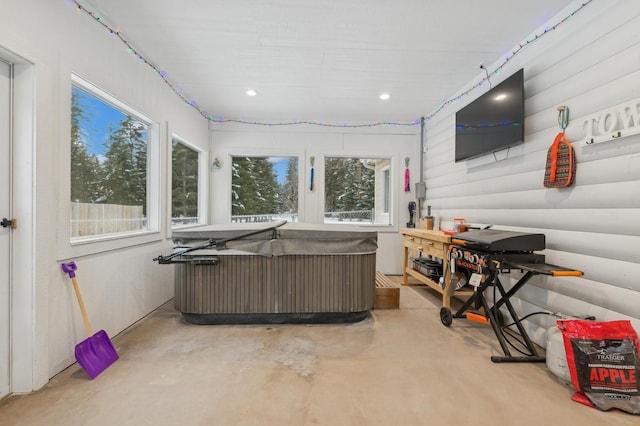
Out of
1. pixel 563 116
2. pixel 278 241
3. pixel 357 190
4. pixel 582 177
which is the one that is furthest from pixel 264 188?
pixel 582 177

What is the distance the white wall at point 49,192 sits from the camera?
177 cm

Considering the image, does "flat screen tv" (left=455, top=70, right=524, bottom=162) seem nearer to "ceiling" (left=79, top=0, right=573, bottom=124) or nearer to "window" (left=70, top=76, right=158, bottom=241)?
"ceiling" (left=79, top=0, right=573, bottom=124)

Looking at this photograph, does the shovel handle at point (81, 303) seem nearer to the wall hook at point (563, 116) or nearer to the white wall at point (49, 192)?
the white wall at point (49, 192)

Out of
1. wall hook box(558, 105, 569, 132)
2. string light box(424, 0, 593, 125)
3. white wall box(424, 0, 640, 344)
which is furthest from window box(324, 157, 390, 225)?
wall hook box(558, 105, 569, 132)

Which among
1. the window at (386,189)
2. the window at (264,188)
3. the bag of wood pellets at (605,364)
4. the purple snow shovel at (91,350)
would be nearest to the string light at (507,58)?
the window at (386,189)

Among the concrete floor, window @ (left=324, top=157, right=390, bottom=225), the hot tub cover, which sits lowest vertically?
the concrete floor

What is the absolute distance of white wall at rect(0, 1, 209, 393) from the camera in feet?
5.82

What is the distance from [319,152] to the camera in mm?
5055

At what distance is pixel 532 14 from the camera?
2303 mm

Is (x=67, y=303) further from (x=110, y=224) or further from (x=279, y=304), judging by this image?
(x=279, y=304)

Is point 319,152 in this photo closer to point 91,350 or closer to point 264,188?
point 264,188

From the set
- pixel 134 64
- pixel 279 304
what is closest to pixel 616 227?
pixel 279 304

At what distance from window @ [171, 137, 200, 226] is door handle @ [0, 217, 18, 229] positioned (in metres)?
2.00

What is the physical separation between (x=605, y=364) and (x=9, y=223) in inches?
143
